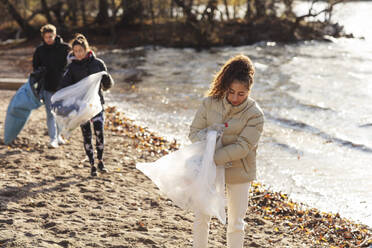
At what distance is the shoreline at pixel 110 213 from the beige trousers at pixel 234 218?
1071mm

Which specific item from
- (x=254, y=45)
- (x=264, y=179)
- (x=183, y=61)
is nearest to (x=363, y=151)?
(x=264, y=179)

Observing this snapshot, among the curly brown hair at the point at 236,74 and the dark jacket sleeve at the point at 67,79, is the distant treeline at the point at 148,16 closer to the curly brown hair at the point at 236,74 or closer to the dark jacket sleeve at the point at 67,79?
the dark jacket sleeve at the point at 67,79

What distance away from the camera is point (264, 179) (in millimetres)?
8336

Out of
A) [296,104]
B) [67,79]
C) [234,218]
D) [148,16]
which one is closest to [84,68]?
[67,79]

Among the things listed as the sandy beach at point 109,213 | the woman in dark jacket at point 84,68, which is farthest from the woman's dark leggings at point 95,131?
the sandy beach at point 109,213

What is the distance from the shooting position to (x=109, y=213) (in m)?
5.51

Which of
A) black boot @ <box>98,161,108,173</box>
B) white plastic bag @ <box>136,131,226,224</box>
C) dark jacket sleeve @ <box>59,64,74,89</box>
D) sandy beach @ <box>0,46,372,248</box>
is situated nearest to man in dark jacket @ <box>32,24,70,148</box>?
dark jacket sleeve @ <box>59,64,74,89</box>

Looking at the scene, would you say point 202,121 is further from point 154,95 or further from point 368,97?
point 368,97

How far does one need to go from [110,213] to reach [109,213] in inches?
0.5

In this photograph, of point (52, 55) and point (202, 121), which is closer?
point (202, 121)

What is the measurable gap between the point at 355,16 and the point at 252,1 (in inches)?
541

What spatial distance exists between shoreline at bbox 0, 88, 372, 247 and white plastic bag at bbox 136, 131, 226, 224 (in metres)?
1.26

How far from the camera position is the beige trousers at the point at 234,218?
12.5ft

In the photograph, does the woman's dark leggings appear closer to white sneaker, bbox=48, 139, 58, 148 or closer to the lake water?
white sneaker, bbox=48, 139, 58, 148
